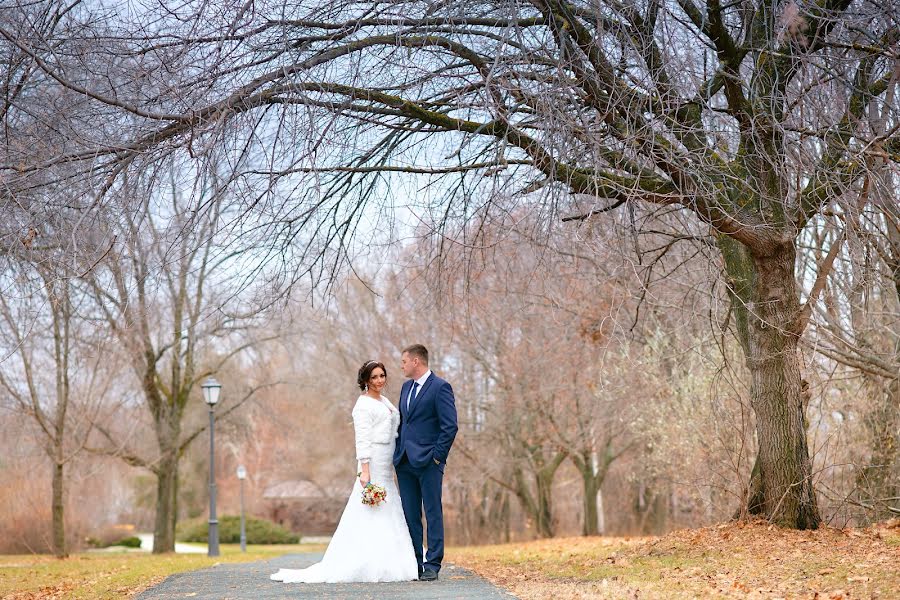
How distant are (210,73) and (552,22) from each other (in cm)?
279

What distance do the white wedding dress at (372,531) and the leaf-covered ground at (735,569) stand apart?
90cm

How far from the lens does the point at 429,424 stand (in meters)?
8.59

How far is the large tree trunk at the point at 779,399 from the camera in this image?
9.85 metres

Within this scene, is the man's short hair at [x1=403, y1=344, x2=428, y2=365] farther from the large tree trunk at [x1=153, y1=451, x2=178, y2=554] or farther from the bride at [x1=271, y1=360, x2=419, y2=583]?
the large tree trunk at [x1=153, y1=451, x2=178, y2=554]

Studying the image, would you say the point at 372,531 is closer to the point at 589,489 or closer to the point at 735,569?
the point at 735,569

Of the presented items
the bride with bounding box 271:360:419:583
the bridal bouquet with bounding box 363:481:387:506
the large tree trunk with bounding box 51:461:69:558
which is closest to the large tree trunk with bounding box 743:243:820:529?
the bride with bounding box 271:360:419:583

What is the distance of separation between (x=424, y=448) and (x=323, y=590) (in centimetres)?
163

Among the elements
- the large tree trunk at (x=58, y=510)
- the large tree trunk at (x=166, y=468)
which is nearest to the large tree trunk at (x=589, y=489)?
the large tree trunk at (x=166, y=468)

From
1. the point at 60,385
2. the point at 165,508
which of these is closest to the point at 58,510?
the point at 60,385

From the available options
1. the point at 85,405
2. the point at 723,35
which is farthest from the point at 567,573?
the point at 85,405

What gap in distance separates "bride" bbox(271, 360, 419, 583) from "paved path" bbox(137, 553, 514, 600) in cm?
26

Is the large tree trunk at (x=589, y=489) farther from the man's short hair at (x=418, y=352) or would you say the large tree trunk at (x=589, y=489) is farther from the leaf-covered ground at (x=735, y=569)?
the man's short hair at (x=418, y=352)

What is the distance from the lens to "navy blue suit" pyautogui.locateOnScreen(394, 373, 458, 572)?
27.7 feet

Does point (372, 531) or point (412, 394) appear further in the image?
point (412, 394)
